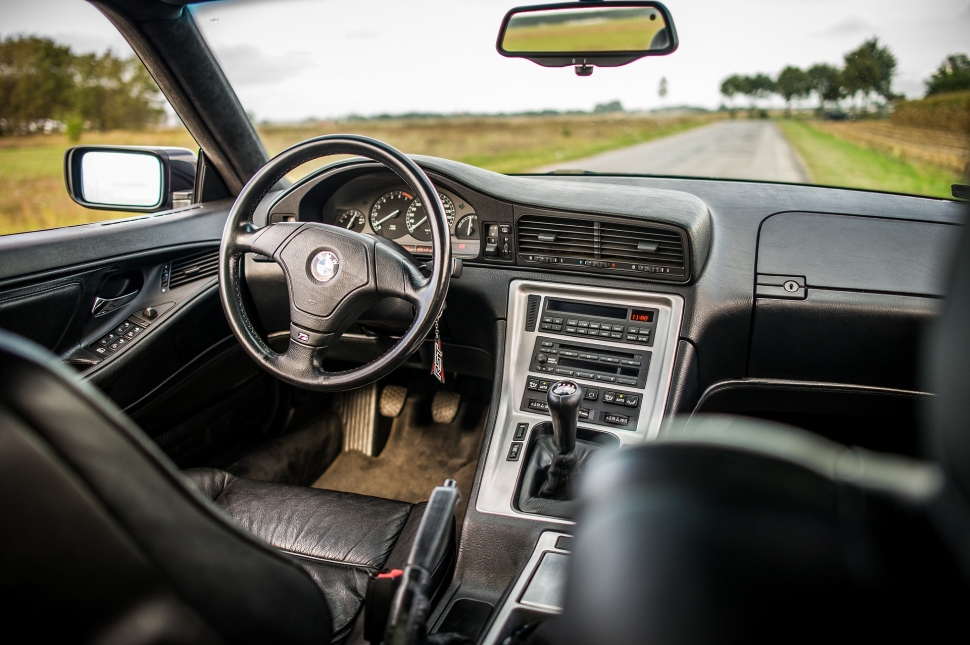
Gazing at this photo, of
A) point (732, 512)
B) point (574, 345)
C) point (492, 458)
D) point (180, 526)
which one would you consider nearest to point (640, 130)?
point (574, 345)

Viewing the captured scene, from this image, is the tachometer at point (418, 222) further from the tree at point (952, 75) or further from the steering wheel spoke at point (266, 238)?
the tree at point (952, 75)

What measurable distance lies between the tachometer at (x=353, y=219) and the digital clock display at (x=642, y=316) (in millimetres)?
1112

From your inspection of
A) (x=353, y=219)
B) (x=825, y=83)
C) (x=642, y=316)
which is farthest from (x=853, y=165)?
(x=353, y=219)

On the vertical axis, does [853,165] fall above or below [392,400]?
above

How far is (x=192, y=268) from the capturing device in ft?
9.19

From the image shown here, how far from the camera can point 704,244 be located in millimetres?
2508

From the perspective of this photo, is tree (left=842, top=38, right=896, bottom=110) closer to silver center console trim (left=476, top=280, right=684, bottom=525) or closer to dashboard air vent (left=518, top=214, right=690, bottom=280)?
dashboard air vent (left=518, top=214, right=690, bottom=280)

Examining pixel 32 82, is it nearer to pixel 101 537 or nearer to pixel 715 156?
pixel 715 156

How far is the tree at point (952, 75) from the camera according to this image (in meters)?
2.40

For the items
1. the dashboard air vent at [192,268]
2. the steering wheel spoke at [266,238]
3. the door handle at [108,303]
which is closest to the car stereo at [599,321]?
the steering wheel spoke at [266,238]

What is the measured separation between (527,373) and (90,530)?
197 cm

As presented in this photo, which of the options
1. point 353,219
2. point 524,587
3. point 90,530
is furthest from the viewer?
point 353,219

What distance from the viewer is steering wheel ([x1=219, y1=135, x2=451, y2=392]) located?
214 cm

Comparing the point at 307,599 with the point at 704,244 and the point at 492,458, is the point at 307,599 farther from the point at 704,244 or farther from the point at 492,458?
the point at 704,244
